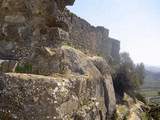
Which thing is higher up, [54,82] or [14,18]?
[14,18]

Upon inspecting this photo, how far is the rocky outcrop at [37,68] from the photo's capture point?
125 inches

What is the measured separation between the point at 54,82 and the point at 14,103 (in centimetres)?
53

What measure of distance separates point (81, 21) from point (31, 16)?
14024mm

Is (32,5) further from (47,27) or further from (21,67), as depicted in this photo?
(21,67)

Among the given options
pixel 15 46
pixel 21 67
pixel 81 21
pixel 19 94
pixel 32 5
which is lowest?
pixel 19 94

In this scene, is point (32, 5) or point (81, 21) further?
point (81, 21)

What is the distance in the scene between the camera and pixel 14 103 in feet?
10.3

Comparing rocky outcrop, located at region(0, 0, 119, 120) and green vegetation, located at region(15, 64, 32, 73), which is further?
green vegetation, located at region(15, 64, 32, 73)

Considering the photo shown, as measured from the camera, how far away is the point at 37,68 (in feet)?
13.1

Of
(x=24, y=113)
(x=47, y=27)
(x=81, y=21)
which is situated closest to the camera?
(x=24, y=113)

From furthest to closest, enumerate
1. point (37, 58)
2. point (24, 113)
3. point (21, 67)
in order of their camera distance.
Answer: point (37, 58)
point (21, 67)
point (24, 113)

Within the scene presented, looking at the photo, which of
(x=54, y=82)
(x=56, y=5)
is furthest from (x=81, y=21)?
(x=54, y=82)

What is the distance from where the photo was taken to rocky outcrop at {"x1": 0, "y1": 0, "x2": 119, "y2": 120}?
318 centimetres

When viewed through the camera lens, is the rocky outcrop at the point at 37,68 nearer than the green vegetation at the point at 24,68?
Yes
